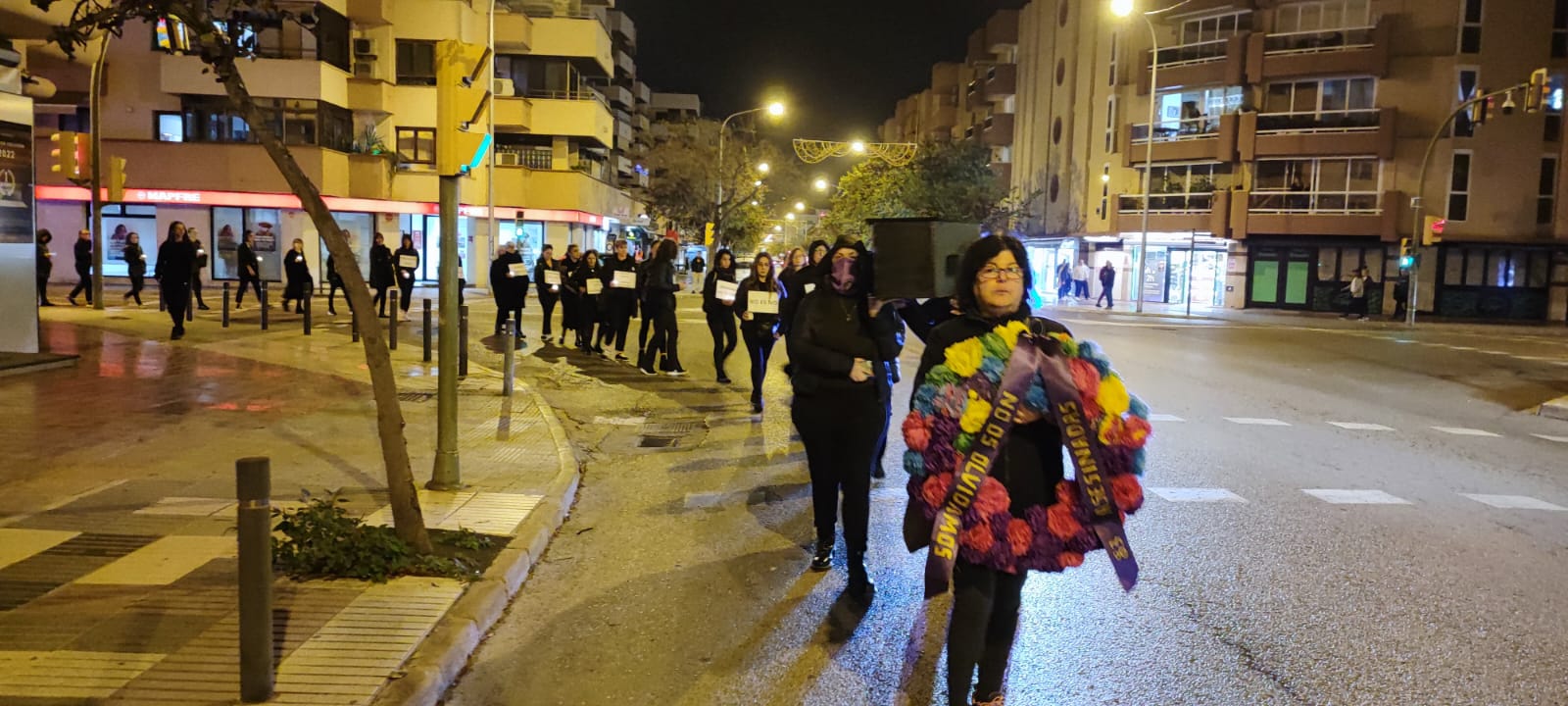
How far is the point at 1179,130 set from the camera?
45375 mm

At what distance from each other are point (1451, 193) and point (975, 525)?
1735 inches

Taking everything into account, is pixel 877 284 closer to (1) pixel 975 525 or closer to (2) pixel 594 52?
(1) pixel 975 525

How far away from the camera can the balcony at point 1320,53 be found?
39531mm

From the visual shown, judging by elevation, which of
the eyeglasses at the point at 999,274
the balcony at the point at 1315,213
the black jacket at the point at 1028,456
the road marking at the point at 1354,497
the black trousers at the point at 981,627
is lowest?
the road marking at the point at 1354,497

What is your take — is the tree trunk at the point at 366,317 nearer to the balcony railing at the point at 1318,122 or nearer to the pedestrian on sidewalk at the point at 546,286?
the pedestrian on sidewalk at the point at 546,286

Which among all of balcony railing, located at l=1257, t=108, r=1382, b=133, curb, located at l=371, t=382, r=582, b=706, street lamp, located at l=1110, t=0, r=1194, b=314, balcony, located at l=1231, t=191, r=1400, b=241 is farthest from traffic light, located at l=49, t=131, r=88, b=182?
balcony railing, located at l=1257, t=108, r=1382, b=133

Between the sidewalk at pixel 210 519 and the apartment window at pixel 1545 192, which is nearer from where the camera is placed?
the sidewalk at pixel 210 519

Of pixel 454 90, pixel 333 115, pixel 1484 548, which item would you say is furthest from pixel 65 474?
pixel 333 115

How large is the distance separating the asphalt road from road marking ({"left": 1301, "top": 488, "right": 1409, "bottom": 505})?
0.05m

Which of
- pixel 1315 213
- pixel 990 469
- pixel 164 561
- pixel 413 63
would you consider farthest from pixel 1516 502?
pixel 413 63

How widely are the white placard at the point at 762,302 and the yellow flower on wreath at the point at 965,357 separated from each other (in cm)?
809

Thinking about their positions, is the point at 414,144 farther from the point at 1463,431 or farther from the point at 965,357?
the point at 965,357

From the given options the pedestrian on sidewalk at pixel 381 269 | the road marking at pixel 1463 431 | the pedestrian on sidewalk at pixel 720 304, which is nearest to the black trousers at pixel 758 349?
the pedestrian on sidewalk at pixel 720 304

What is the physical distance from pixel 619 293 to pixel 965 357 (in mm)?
13013
